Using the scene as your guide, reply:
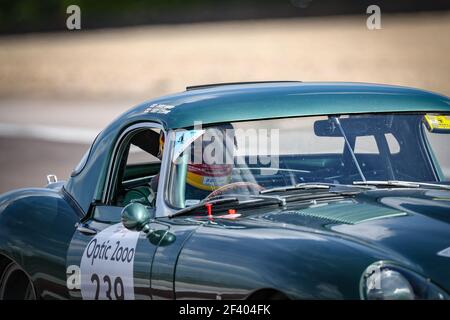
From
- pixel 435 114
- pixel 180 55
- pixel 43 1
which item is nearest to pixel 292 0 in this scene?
pixel 180 55

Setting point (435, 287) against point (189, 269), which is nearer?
point (435, 287)

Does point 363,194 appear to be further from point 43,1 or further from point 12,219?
point 43,1

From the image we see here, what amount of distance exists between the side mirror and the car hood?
0.55 metres

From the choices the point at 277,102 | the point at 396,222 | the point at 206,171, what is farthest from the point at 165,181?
the point at 396,222

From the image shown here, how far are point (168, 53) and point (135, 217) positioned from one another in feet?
73.1

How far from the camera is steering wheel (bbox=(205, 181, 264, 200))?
17.7ft

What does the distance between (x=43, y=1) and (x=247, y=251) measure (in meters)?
25.8

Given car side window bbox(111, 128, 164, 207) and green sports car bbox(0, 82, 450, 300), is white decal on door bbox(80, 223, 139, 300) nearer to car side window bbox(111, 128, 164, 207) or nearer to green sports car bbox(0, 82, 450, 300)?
green sports car bbox(0, 82, 450, 300)

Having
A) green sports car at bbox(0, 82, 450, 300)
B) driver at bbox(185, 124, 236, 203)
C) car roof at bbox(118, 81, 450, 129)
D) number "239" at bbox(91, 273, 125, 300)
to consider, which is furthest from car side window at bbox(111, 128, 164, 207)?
number "239" at bbox(91, 273, 125, 300)

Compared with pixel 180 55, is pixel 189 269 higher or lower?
lower

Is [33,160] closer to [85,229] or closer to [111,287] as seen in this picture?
[85,229]

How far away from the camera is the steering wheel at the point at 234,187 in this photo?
538 cm

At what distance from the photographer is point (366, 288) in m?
4.04
